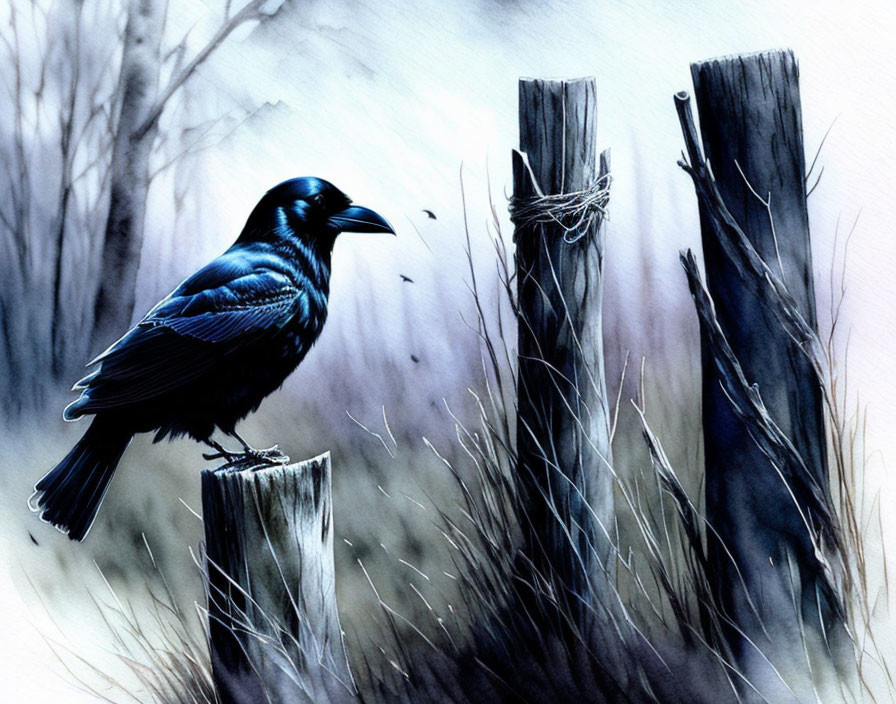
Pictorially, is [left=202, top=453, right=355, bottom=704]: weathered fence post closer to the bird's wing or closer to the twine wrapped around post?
the bird's wing

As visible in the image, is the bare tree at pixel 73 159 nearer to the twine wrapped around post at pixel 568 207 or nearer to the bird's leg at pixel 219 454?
the bird's leg at pixel 219 454

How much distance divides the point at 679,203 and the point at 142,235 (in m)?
1.64

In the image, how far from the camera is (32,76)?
8.81ft

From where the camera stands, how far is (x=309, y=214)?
8.10ft

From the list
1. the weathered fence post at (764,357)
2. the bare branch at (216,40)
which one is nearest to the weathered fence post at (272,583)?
the weathered fence post at (764,357)

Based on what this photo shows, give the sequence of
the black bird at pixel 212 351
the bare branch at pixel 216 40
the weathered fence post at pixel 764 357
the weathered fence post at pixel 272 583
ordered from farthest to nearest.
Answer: the bare branch at pixel 216 40
the black bird at pixel 212 351
the weathered fence post at pixel 764 357
the weathered fence post at pixel 272 583

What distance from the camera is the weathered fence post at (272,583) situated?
2.01m

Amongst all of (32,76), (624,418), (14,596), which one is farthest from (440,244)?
(14,596)

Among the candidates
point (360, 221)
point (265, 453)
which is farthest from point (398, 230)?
point (265, 453)

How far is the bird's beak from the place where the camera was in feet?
8.09

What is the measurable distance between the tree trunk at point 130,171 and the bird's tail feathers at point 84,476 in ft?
1.19

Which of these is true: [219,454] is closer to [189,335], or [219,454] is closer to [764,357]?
[189,335]

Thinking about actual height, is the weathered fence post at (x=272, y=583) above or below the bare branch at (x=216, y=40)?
below

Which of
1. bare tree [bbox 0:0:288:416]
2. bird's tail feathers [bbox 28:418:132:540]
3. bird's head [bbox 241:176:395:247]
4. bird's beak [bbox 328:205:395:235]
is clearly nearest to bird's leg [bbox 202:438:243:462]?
bird's tail feathers [bbox 28:418:132:540]
